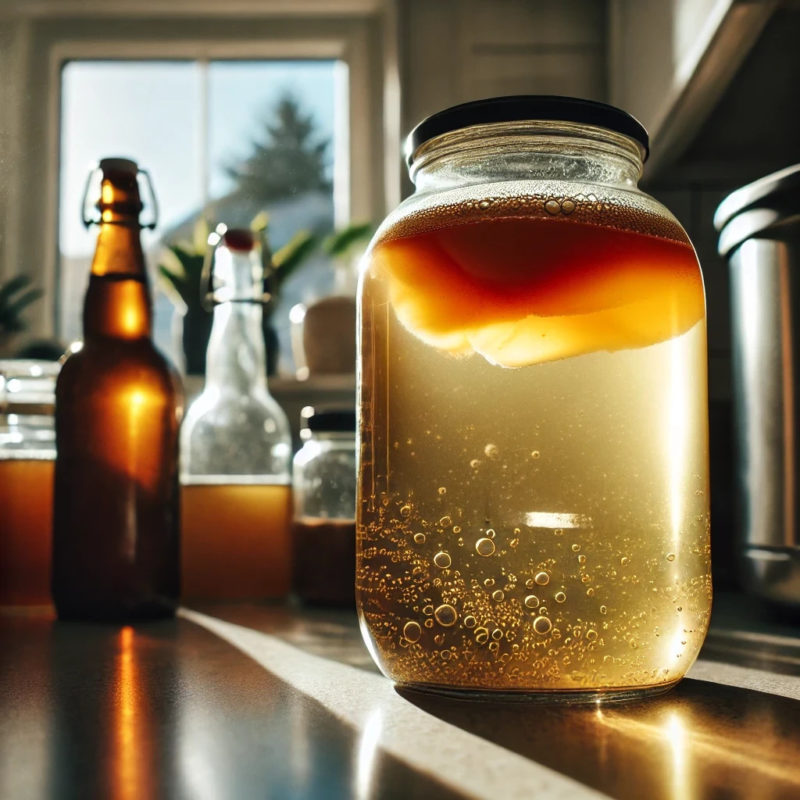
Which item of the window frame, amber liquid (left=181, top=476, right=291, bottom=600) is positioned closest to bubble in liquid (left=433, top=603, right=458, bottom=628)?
amber liquid (left=181, top=476, right=291, bottom=600)

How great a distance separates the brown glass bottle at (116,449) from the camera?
0.75m

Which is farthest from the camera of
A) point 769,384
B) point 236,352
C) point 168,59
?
point 168,59

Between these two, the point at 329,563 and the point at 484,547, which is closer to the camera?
the point at 484,547

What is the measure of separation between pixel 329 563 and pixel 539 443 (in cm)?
46

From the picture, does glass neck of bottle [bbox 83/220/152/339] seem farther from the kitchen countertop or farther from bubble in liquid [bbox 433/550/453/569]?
bubble in liquid [bbox 433/550/453/569]

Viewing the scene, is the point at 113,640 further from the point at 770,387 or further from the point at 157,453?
the point at 770,387

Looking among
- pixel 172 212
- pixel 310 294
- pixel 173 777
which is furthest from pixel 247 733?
pixel 172 212

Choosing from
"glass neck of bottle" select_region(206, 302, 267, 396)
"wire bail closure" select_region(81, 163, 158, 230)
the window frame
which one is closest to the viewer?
"wire bail closure" select_region(81, 163, 158, 230)

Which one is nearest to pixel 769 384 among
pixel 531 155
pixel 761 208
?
pixel 761 208

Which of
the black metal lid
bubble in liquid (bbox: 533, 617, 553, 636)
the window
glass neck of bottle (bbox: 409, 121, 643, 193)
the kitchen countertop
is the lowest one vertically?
the kitchen countertop

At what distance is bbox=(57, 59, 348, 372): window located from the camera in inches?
58.2

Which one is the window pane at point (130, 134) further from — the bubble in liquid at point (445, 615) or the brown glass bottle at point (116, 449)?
the bubble in liquid at point (445, 615)

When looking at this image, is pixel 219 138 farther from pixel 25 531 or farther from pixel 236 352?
pixel 25 531

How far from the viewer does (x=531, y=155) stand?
485 millimetres
